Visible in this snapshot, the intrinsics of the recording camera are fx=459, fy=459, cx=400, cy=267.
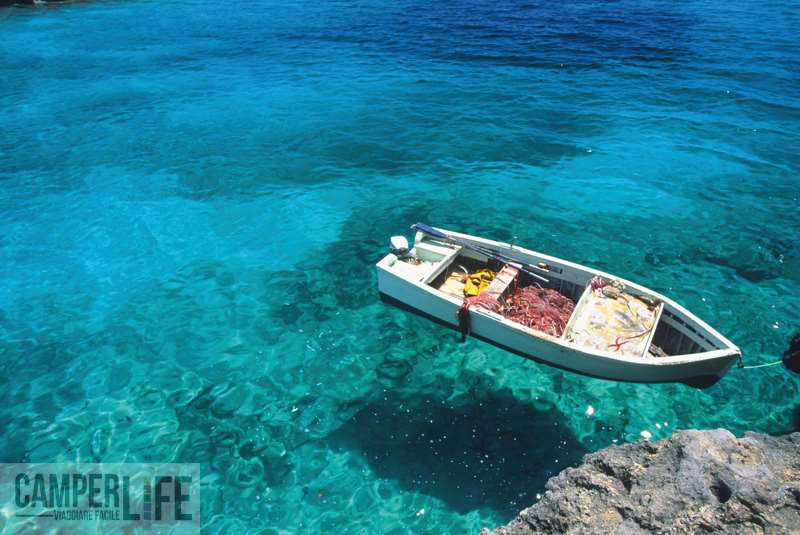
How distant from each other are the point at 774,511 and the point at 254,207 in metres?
19.9

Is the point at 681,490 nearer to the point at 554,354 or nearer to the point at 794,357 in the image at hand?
the point at 554,354

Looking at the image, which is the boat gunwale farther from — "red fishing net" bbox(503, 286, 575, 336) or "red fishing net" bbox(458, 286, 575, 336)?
"red fishing net" bbox(503, 286, 575, 336)

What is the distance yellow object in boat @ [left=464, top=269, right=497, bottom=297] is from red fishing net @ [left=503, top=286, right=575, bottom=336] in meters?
0.85

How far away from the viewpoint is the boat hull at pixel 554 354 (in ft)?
34.1

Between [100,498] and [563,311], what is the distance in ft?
41.0

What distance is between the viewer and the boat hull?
10.4 metres

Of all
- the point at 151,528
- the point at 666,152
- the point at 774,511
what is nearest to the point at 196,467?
the point at 151,528

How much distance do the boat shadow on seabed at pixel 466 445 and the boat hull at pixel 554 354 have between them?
68.7 inches

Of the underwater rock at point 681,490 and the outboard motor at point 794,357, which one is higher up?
the underwater rock at point 681,490

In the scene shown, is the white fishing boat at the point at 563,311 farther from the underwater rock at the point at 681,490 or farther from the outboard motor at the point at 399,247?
the underwater rock at the point at 681,490

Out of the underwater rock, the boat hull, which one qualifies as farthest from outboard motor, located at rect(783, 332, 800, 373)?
A: the underwater rock

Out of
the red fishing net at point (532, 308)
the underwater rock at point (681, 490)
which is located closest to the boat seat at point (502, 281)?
the red fishing net at point (532, 308)

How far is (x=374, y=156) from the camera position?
25.1 m

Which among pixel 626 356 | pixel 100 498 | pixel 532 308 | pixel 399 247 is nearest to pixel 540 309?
pixel 532 308
